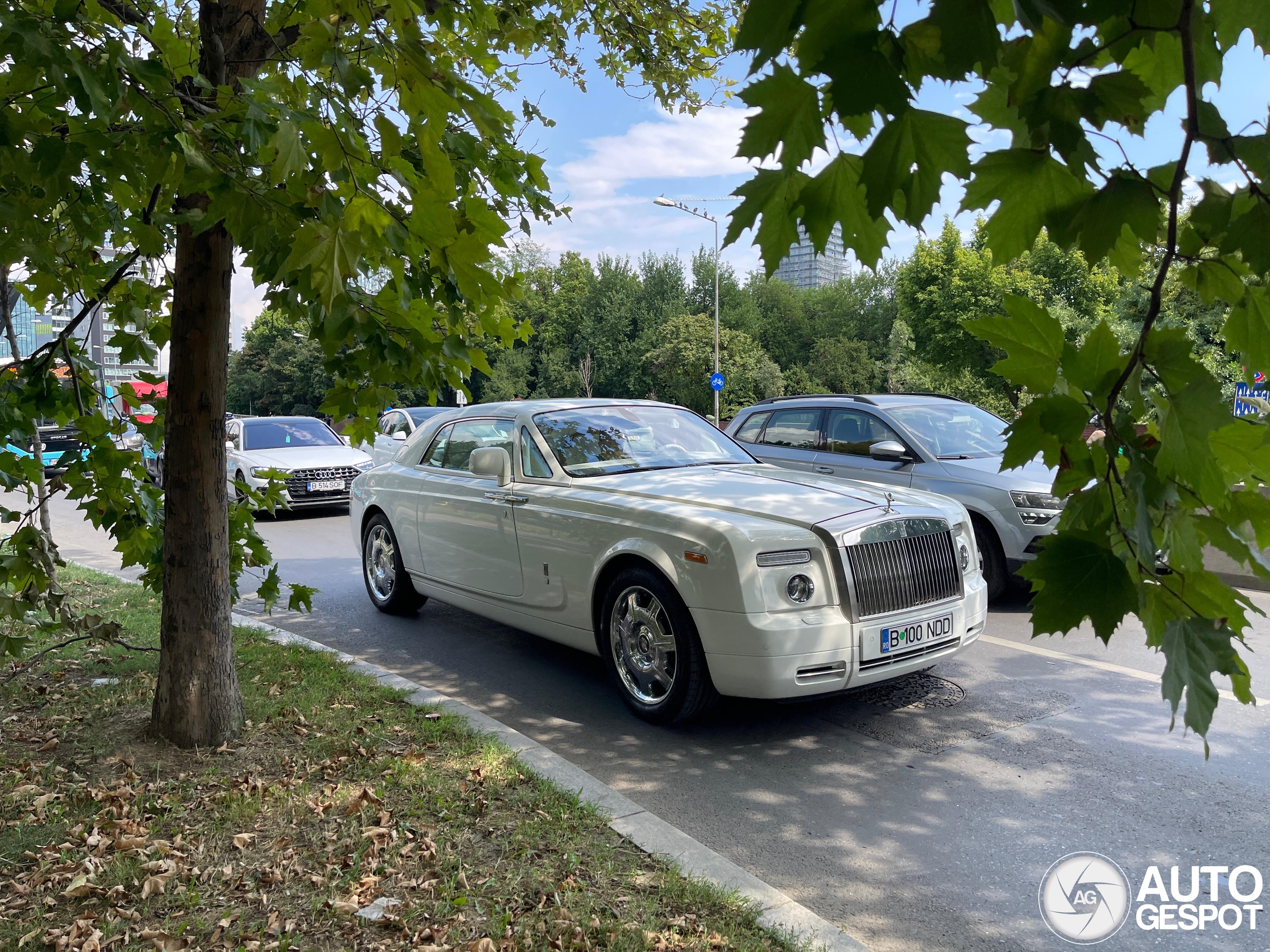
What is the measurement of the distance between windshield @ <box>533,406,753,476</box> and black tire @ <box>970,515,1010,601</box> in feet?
8.51

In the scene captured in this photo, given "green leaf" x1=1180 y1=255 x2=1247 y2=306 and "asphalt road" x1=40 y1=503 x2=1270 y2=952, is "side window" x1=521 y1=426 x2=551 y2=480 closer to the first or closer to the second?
"asphalt road" x1=40 y1=503 x2=1270 y2=952

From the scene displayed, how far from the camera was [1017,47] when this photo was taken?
4.03 ft

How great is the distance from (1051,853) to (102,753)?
13.6 feet

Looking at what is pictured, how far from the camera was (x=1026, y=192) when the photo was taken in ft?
4.24

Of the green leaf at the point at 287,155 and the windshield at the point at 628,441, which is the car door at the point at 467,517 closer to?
the windshield at the point at 628,441

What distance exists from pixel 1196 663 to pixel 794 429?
8.53 meters

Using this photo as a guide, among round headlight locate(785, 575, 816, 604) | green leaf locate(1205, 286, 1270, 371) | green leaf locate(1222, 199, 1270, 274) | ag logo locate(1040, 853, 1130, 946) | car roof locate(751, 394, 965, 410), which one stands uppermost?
car roof locate(751, 394, 965, 410)

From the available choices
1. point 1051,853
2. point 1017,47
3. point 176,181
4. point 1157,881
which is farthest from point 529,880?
point 1017,47

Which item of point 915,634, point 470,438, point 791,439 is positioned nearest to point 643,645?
point 915,634

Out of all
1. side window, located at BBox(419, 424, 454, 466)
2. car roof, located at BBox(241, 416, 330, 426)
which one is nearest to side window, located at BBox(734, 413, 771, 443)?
side window, located at BBox(419, 424, 454, 466)

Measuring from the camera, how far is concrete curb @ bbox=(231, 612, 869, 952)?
2930mm

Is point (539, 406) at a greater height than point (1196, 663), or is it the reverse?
point (539, 406)

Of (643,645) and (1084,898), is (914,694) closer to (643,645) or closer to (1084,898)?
(643,645)

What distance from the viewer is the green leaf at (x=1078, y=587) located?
43.8 inches
